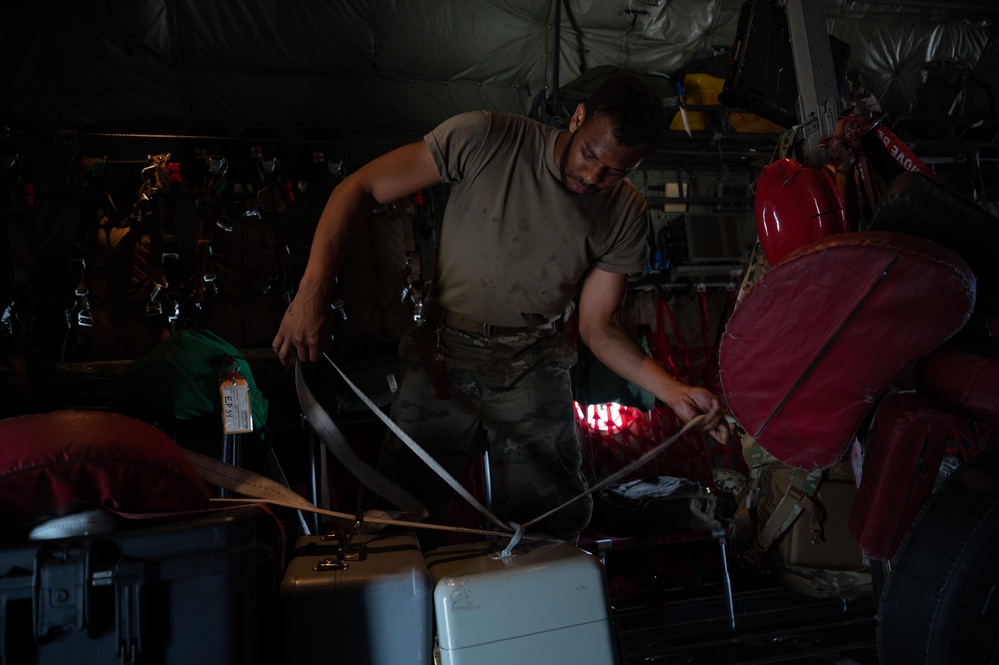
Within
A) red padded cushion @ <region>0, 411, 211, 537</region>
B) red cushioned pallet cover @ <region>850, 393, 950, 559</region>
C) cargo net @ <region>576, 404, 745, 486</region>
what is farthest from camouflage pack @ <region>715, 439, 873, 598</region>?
red padded cushion @ <region>0, 411, 211, 537</region>

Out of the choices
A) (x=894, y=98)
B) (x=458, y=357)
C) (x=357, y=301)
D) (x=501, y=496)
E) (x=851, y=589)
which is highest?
(x=894, y=98)

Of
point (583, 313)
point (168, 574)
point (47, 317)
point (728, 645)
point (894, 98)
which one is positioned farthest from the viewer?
point (894, 98)

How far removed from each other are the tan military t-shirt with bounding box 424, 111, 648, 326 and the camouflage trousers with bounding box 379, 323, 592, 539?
0.12m

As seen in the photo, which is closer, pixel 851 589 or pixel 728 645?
pixel 851 589

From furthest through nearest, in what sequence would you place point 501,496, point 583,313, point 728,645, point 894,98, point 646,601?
point 894,98 < point 646,601 < point 728,645 < point 583,313 < point 501,496

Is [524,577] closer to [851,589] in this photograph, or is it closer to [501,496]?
[501,496]

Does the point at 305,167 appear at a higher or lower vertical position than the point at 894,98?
lower

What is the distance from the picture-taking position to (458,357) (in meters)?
1.96

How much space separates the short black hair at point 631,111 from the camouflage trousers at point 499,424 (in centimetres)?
69

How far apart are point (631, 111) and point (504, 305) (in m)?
0.68

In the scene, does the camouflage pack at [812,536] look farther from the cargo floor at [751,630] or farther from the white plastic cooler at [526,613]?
the white plastic cooler at [526,613]

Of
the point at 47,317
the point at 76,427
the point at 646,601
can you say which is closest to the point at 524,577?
the point at 76,427

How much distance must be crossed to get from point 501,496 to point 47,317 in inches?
120

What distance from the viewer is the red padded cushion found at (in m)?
0.91
